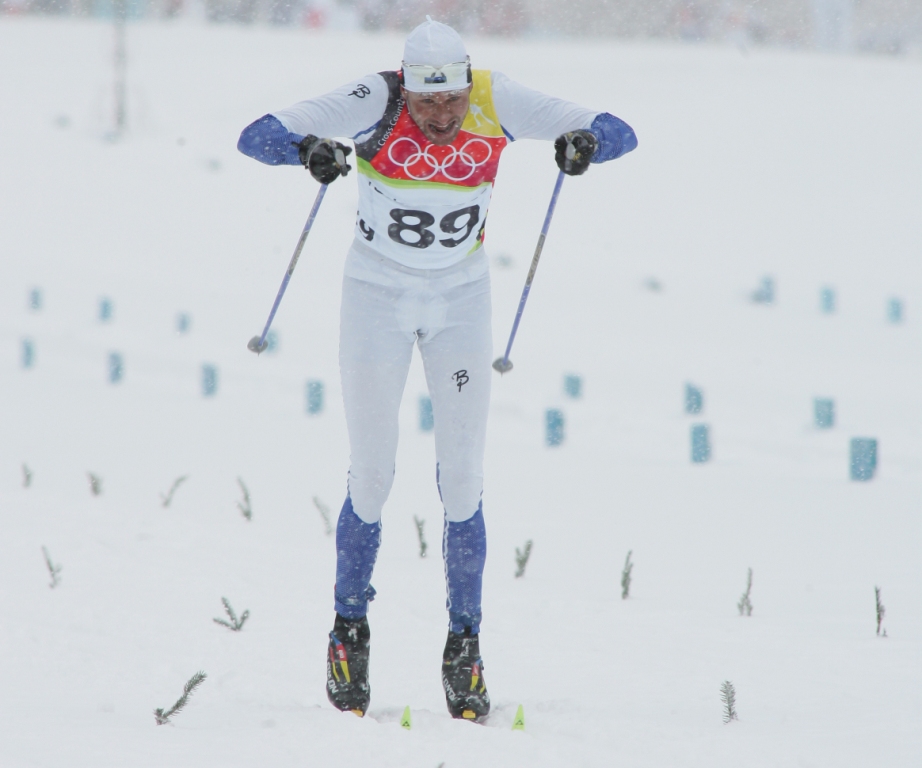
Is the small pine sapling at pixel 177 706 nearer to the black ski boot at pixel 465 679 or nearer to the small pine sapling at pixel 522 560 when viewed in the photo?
the black ski boot at pixel 465 679

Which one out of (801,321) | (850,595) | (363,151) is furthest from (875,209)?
(363,151)

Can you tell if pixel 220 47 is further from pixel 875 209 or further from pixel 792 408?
pixel 792 408

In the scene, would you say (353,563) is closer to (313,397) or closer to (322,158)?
(322,158)

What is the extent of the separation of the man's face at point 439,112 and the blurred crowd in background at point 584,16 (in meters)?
26.4

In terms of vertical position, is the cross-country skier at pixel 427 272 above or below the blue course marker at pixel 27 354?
above

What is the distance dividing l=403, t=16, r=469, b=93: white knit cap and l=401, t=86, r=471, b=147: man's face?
0.02 meters

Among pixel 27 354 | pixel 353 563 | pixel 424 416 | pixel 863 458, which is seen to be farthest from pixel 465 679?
pixel 27 354

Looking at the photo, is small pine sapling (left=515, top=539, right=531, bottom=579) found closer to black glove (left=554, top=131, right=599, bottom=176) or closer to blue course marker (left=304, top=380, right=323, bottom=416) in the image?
black glove (left=554, top=131, right=599, bottom=176)

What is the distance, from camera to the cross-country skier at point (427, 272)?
346 cm

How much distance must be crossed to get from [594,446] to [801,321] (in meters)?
6.42

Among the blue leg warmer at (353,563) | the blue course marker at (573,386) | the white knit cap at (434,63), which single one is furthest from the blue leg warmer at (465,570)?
the blue course marker at (573,386)

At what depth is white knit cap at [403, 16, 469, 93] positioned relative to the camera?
3420 mm

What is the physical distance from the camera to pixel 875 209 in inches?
822

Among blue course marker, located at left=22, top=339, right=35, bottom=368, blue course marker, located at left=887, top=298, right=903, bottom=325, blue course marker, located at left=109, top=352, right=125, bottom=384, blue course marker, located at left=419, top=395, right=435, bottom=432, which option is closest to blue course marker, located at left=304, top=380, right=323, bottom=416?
blue course marker, located at left=419, top=395, right=435, bottom=432
